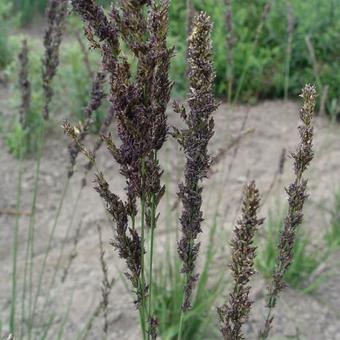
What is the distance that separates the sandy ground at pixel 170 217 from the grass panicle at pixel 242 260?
4.32 feet

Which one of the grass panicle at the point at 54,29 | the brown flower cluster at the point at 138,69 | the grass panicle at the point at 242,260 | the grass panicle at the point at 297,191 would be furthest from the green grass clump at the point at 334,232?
the brown flower cluster at the point at 138,69

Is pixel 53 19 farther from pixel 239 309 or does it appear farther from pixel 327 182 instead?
pixel 327 182

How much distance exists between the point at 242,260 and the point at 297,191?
20cm

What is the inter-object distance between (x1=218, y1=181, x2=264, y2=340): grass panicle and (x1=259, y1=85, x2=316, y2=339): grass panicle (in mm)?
128

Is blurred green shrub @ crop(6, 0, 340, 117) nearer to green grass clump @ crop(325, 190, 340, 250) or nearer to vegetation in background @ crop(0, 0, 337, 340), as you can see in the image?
green grass clump @ crop(325, 190, 340, 250)

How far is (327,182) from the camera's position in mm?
4457

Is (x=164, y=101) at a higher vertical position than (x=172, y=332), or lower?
higher

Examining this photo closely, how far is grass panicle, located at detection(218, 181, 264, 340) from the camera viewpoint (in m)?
1.17

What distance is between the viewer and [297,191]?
134 cm

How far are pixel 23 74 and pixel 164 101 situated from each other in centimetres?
124

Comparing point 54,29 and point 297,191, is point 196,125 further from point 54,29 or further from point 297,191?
point 54,29

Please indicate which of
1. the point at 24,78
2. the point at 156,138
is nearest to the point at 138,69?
the point at 156,138

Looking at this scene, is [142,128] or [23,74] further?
[23,74]

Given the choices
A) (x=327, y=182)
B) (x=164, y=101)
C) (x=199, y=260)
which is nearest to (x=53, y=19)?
(x=164, y=101)
